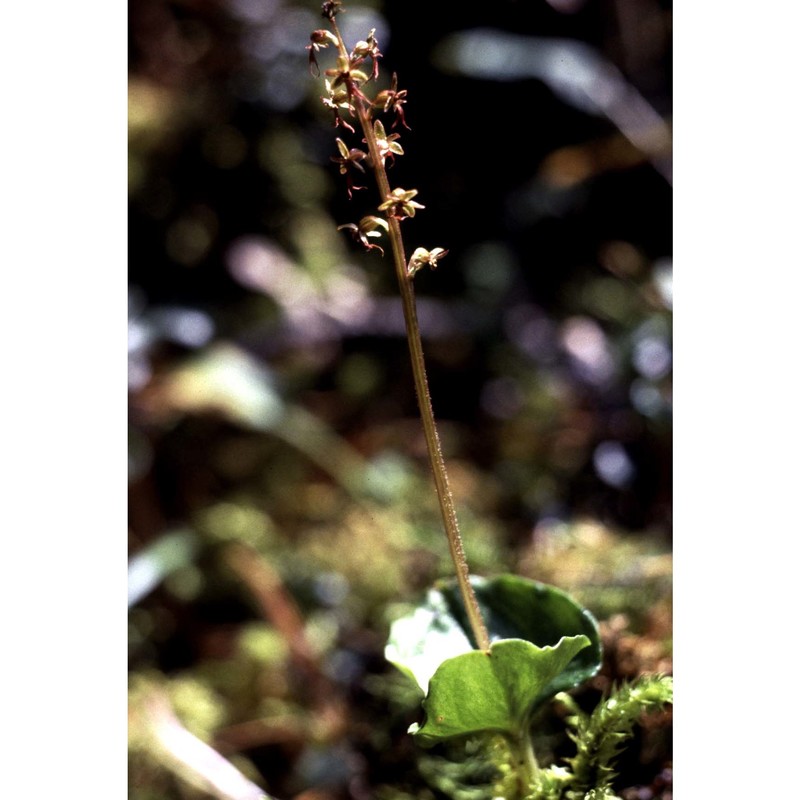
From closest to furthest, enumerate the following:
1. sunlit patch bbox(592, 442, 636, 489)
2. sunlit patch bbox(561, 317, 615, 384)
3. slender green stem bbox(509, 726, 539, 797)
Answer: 1. slender green stem bbox(509, 726, 539, 797)
2. sunlit patch bbox(592, 442, 636, 489)
3. sunlit patch bbox(561, 317, 615, 384)

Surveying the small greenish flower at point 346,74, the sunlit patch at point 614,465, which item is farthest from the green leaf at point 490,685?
the sunlit patch at point 614,465

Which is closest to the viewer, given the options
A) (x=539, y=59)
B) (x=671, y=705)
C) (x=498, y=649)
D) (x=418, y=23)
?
(x=498, y=649)

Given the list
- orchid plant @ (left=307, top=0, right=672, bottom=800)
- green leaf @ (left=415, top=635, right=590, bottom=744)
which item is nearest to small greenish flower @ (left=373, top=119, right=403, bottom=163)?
orchid plant @ (left=307, top=0, right=672, bottom=800)

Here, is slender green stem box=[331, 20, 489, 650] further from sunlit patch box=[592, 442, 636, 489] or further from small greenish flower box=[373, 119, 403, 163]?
sunlit patch box=[592, 442, 636, 489]
